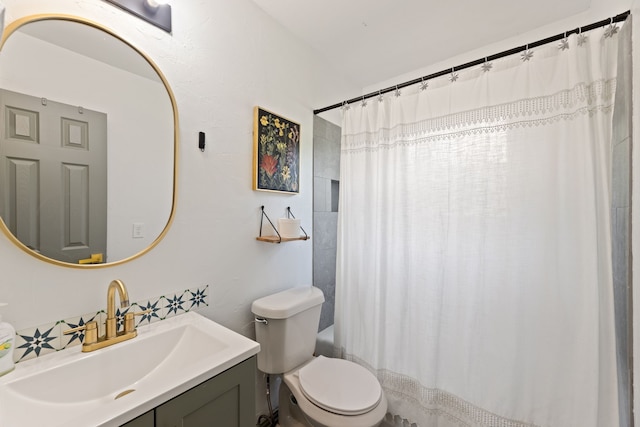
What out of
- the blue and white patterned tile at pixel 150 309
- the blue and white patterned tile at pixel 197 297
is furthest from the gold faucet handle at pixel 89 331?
the blue and white patterned tile at pixel 197 297

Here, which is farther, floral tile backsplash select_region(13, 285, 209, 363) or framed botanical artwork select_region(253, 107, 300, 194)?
framed botanical artwork select_region(253, 107, 300, 194)

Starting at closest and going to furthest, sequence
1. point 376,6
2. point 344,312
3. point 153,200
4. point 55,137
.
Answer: point 55,137 < point 153,200 < point 376,6 < point 344,312

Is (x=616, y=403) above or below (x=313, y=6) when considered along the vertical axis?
below

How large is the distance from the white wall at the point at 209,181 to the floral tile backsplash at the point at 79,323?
0.09ft

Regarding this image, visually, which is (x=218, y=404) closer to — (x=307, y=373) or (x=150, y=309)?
(x=150, y=309)

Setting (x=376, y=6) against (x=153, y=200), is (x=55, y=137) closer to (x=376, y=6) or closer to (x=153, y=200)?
(x=153, y=200)

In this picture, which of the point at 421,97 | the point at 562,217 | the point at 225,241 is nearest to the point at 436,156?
the point at 421,97

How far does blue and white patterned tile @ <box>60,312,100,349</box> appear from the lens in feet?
2.79

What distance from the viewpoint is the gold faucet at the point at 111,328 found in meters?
0.85

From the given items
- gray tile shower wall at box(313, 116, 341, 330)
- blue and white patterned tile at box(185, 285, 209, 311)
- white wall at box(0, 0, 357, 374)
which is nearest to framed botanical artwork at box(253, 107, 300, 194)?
white wall at box(0, 0, 357, 374)

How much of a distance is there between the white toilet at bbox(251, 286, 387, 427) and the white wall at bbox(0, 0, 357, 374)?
16 centimetres

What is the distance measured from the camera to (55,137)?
834 millimetres

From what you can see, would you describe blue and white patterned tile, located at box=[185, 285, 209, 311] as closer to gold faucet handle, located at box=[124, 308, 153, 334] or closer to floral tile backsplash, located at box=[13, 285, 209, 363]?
floral tile backsplash, located at box=[13, 285, 209, 363]

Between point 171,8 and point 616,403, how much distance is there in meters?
2.44
